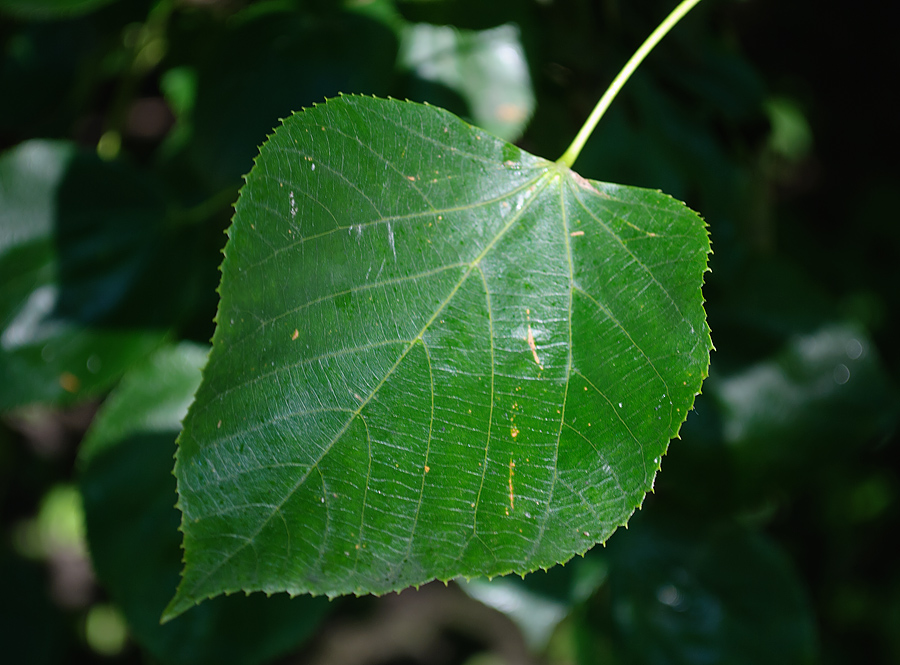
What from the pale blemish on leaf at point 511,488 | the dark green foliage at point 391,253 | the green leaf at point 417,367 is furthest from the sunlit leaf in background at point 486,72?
the pale blemish on leaf at point 511,488

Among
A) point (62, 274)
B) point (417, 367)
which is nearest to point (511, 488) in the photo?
point (417, 367)

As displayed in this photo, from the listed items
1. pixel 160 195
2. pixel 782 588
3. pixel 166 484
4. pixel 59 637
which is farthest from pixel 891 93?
pixel 59 637

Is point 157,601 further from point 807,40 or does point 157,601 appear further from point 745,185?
point 807,40

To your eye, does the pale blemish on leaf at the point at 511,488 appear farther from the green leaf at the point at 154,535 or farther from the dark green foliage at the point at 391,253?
the green leaf at the point at 154,535

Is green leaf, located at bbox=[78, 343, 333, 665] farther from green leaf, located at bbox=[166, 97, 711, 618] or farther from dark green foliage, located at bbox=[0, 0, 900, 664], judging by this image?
green leaf, located at bbox=[166, 97, 711, 618]

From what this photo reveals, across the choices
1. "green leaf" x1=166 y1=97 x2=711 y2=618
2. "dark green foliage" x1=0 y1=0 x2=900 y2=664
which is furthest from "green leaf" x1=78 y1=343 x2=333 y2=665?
"green leaf" x1=166 y1=97 x2=711 y2=618
